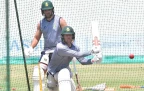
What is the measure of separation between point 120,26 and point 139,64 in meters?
5.25

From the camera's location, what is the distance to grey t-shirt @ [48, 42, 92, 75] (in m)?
7.55

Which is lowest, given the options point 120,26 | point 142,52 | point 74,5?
point 142,52

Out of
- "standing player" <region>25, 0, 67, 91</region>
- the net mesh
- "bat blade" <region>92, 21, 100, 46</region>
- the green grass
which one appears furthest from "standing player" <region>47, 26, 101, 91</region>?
the green grass

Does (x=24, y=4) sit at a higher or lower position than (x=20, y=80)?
higher

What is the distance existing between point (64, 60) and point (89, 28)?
5441 mm

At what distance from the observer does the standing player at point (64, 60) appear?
24.3 ft

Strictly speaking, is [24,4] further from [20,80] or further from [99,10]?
[20,80]

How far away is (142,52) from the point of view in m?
15.3

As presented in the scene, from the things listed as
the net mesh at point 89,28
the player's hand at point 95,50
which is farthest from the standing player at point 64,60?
the net mesh at point 89,28

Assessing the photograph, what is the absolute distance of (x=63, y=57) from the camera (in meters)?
7.79

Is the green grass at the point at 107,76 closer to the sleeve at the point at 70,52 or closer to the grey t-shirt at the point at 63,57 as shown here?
the grey t-shirt at the point at 63,57

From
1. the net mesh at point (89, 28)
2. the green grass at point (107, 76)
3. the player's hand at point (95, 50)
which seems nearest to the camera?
the player's hand at point (95, 50)

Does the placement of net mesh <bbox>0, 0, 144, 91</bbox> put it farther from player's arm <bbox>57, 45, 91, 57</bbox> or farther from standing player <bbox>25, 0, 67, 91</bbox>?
player's arm <bbox>57, 45, 91, 57</bbox>

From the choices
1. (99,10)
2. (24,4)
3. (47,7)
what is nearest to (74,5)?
(99,10)
